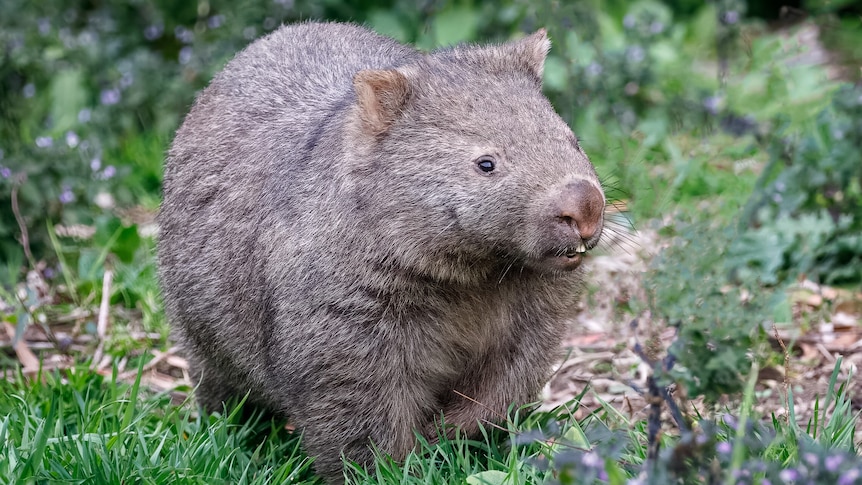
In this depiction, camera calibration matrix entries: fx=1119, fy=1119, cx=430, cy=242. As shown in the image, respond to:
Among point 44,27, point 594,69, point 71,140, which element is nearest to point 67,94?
point 44,27

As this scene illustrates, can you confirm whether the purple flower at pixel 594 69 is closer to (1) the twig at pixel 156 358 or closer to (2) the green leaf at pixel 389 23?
(2) the green leaf at pixel 389 23

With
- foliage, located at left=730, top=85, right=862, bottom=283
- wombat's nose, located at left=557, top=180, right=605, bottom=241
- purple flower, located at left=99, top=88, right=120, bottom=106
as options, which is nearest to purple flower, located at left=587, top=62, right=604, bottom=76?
foliage, located at left=730, top=85, right=862, bottom=283

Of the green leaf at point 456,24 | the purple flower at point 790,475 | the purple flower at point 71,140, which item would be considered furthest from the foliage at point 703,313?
the green leaf at point 456,24

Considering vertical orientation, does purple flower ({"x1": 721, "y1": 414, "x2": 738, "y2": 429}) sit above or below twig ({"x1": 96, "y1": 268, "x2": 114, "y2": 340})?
above

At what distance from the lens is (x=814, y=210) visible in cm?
590

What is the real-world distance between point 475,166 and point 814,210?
2869mm

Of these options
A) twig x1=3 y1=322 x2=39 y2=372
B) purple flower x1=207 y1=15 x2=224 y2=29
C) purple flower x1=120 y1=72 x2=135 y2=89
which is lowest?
twig x1=3 y1=322 x2=39 y2=372

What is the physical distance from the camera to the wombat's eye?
371 centimetres

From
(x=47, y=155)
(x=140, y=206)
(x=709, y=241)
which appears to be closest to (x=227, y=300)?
(x=709, y=241)

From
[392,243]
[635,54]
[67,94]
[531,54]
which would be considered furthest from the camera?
[67,94]

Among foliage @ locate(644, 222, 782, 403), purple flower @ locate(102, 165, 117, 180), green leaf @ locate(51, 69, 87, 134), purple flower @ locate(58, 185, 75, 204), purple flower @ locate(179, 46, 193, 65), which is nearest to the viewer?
foliage @ locate(644, 222, 782, 403)

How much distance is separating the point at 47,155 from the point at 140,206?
1.05 m

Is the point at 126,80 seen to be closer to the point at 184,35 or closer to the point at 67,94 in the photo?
the point at 67,94

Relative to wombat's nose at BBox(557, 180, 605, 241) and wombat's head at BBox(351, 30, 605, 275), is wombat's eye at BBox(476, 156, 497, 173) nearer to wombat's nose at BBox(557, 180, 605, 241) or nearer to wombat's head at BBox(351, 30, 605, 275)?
wombat's head at BBox(351, 30, 605, 275)
